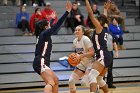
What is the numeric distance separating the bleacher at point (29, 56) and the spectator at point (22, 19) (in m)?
0.25

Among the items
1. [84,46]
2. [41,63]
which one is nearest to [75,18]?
[84,46]

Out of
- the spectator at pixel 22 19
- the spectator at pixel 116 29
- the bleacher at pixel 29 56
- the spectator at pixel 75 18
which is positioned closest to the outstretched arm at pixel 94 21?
the bleacher at pixel 29 56

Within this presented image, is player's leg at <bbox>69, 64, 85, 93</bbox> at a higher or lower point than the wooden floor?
higher

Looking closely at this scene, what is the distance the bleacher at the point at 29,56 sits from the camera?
11367 millimetres

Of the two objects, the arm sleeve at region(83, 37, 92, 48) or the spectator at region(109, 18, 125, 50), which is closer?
the arm sleeve at region(83, 37, 92, 48)

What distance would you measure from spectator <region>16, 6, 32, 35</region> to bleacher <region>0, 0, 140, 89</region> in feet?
0.83

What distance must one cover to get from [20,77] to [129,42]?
15.7 feet

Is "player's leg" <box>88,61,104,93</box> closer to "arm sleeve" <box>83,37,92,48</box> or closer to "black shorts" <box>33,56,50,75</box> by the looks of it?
"arm sleeve" <box>83,37,92,48</box>

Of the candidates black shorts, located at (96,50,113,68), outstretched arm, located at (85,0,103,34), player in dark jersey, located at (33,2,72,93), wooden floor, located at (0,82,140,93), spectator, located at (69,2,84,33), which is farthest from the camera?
spectator, located at (69,2,84,33)

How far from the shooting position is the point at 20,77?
1134 cm

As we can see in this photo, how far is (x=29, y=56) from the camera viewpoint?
1242 centimetres

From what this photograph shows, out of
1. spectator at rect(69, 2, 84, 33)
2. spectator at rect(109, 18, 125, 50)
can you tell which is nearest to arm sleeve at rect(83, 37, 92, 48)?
spectator at rect(109, 18, 125, 50)

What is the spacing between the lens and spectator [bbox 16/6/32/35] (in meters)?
13.5

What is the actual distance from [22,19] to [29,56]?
1.76 metres
